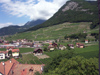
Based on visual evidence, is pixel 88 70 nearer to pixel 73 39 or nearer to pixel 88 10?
pixel 73 39

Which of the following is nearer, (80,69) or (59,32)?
(80,69)

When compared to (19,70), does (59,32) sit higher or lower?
higher

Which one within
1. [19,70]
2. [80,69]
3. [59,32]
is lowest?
[19,70]

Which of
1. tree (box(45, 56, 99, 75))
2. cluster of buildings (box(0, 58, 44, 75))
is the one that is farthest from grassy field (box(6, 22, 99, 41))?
tree (box(45, 56, 99, 75))

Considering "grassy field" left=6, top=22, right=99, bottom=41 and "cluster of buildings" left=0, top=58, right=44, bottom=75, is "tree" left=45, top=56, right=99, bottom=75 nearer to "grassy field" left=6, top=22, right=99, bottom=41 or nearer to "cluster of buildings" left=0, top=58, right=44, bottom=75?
"cluster of buildings" left=0, top=58, right=44, bottom=75

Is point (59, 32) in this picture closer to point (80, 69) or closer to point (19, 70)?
point (19, 70)

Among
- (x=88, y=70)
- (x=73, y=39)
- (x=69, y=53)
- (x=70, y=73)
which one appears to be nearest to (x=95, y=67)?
(x=88, y=70)

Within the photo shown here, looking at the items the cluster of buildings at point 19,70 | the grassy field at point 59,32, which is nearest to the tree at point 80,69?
the cluster of buildings at point 19,70

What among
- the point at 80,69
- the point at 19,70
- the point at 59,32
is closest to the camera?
the point at 80,69

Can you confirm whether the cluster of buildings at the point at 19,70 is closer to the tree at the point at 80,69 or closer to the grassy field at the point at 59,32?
the tree at the point at 80,69

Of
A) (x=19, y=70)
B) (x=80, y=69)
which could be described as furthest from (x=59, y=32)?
(x=80, y=69)

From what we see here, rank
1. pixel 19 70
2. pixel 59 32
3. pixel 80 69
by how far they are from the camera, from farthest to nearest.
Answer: pixel 59 32
pixel 19 70
pixel 80 69
